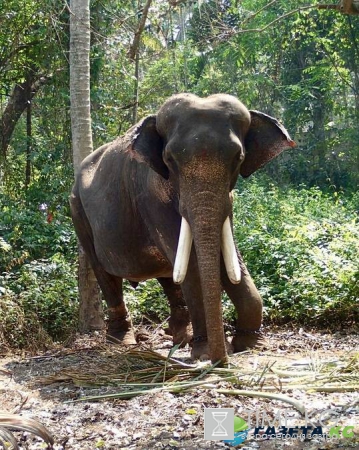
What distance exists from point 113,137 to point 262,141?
7.26 m

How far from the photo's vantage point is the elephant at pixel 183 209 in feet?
15.4

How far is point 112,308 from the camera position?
7.42m

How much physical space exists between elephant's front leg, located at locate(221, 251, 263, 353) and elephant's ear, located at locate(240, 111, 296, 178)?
794 millimetres

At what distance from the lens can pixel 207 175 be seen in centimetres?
471

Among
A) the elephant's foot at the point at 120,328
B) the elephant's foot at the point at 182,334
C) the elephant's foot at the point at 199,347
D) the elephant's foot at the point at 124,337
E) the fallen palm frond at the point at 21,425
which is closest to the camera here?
the fallen palm frond at the point at 21,425

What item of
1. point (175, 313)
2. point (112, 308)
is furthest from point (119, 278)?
point (175, 313)

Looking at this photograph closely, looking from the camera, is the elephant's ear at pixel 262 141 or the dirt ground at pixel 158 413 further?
the elephant's ear at pixel 262 141

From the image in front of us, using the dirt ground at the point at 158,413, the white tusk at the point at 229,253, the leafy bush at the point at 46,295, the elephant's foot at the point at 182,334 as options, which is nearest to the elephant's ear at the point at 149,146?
the white tusk at the point at 229,253

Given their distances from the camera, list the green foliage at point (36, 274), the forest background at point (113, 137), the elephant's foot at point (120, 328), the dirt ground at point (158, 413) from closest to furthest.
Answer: the dirt ground at point (158, 413) < the elephant's foot at point (120, 328) < the green foliage at point (36, 274) < the forest background at point (113, 137)

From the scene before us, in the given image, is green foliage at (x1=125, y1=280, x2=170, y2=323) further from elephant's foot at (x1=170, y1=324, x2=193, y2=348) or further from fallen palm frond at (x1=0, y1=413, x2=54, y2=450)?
fallen palm frond at (x1=0, y1=413, x2=54, y2=450)

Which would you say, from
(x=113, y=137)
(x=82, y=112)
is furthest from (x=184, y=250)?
(x=113, y=137)

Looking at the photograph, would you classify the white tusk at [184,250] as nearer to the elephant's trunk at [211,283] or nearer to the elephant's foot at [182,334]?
the elephant's trunk at [211,283]

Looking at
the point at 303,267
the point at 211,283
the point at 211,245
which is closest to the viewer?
the point at 211,283

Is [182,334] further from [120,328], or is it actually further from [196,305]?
[196,305]
